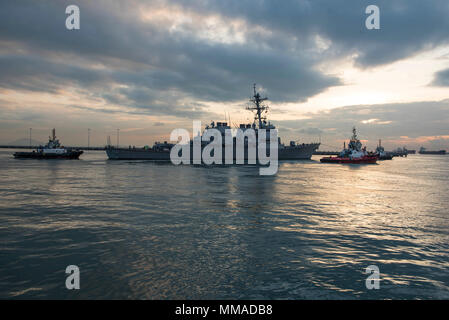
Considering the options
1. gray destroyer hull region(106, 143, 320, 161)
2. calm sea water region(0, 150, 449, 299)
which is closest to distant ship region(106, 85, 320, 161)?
gray destroyer hull region(106, 143, 320, 161)

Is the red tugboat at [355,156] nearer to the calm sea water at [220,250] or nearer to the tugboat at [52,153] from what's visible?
the calm sea water at [220,250]

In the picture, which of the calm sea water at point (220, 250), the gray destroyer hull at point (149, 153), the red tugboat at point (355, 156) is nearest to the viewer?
the calm sea water at point (220, 250)

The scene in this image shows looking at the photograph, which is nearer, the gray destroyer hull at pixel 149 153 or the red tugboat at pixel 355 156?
the red tugboat at pixel 355 156

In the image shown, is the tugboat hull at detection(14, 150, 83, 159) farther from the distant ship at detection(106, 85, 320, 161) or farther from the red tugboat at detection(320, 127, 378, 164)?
the red tugboat at detection(320, 127, 378, 164)

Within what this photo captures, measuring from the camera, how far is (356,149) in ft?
294

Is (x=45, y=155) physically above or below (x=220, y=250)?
above

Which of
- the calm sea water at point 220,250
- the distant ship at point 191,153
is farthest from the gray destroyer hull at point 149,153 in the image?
the calm sea water at point 220,250

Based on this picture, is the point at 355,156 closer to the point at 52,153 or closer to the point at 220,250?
the point at 220,250

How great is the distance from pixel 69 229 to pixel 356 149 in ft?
309

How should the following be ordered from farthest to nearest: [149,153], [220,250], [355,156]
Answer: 1. [149,153]
2. [355,156]
3. [220,250]

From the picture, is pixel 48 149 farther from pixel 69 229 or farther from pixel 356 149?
pixel 356 149

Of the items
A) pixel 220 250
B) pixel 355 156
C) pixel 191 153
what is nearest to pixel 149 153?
pixel 191 153

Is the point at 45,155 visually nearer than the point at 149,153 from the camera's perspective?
Yes
